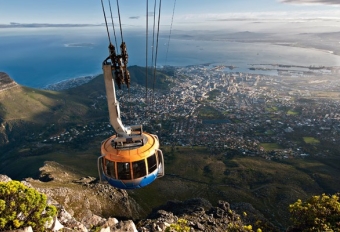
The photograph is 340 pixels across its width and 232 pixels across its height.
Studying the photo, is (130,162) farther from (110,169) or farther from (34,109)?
(34,109)

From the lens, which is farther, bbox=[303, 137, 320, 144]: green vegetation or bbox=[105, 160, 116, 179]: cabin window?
bbox=[303, 137, 320, 144]: green vegetation

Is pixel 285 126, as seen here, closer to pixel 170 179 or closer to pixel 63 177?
pixel 170 179

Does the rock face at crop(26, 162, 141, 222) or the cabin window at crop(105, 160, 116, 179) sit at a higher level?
the cabin window at crop(105, 160, 116, 179)

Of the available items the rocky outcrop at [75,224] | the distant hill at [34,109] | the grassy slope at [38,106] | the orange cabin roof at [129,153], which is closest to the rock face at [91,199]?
the rocky outcrop at [75,224]

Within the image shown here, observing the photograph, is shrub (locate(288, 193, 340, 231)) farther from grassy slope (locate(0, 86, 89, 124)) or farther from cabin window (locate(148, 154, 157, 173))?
grassy slope (locate(0, 86, 89, 124))

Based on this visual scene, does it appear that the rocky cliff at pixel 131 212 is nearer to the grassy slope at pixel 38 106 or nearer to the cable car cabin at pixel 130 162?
the cable car cabin at pixel 130 162

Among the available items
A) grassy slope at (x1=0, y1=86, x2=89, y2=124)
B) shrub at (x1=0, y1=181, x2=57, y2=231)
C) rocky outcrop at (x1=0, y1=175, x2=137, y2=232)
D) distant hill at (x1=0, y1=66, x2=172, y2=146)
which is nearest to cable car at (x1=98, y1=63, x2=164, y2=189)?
shrub at (x1=0, y1=181, x2=57, y2=231)
